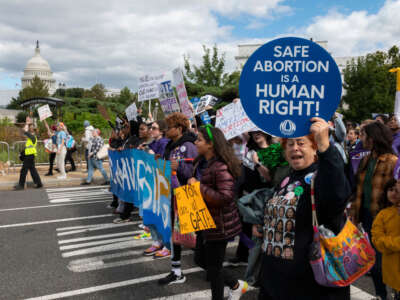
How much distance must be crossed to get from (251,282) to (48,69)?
12654 centimetres

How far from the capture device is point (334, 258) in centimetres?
178

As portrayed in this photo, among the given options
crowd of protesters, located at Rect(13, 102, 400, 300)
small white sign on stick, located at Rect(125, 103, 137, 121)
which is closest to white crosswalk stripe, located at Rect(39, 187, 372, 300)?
crowd of protesters, located at Rect(13, 102, 400, 300)

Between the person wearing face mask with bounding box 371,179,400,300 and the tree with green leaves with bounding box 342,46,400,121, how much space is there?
2402 cm

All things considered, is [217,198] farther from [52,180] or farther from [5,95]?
[5,95]

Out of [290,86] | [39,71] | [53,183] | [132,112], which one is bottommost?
[53,183]

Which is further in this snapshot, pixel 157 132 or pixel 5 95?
pixel 5 95

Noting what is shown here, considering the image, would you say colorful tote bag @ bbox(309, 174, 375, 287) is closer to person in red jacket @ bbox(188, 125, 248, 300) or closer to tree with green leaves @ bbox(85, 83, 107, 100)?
person in red jacket @ bbox(188, 125, 248, 300)

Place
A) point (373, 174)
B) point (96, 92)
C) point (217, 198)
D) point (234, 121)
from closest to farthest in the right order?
1. point (217, 198)
2. point (373, 174)
3. point (234, 121)
4. point (96, 92)

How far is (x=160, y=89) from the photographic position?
6.62 meters

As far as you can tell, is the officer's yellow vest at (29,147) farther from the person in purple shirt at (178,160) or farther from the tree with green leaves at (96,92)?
the tree with green leaves at (96,92)

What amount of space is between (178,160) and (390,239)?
84.6 inches

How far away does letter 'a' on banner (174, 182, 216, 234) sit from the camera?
3.05 meters

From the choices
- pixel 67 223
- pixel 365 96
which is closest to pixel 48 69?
pixel 365 96

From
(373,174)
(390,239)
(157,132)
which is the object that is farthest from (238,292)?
(157,132)
